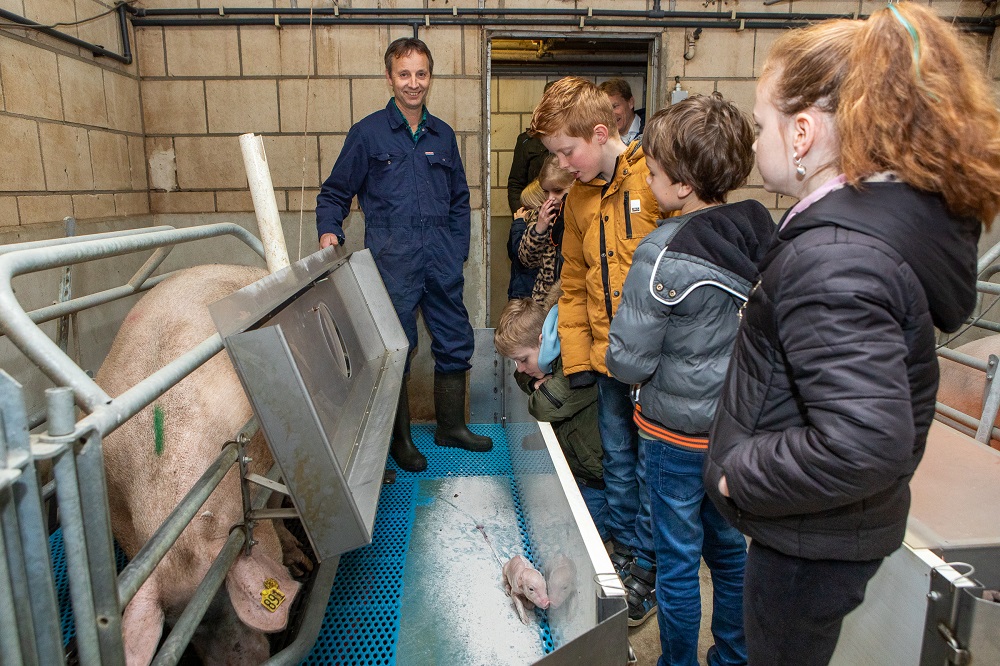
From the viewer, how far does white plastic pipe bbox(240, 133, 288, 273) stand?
7.22 feet

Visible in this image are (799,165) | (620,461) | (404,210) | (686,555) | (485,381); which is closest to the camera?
(799,165)

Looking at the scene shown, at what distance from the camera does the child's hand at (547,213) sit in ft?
8.88

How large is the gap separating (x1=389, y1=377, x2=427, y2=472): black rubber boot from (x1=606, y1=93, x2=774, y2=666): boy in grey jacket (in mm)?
1429

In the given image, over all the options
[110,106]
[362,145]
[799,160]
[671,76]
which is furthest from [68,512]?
[671,76]

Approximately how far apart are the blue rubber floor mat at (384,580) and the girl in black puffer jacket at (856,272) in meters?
1.13

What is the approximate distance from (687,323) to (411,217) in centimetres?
176

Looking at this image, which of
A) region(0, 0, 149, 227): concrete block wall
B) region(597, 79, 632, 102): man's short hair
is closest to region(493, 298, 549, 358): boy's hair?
region(597, 79, 632, 102): man's short hair

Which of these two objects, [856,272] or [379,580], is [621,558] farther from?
[856,272]

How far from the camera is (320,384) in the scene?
1.69m

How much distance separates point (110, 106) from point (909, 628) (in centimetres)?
383

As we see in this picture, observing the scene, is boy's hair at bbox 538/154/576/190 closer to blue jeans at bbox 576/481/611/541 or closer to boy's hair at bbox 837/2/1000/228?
blue jeans at bbox 576/481/611/541

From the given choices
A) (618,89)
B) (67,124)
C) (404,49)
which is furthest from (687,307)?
(67,124)

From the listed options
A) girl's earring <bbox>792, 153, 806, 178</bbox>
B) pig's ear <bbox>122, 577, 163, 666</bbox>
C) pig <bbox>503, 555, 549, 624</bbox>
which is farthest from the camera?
pig <bbox>503, 555, 549, 624</bbox>

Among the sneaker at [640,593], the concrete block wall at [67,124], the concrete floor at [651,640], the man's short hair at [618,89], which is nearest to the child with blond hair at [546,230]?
the man's short hair at [618,89]
